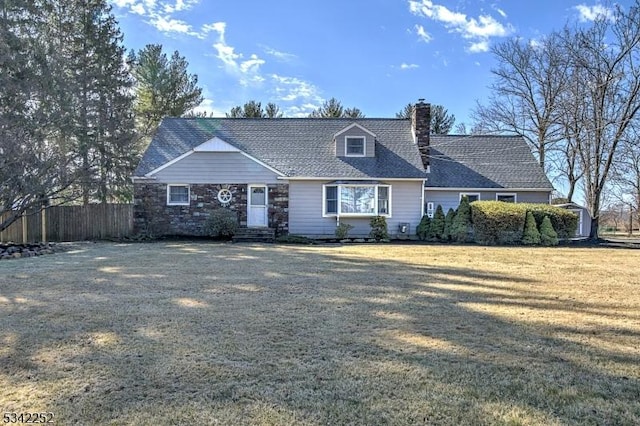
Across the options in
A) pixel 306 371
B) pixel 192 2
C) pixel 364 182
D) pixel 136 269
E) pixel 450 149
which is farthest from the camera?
pixel 450 149

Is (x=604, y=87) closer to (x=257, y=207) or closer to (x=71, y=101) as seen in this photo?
(x=257, y=207)

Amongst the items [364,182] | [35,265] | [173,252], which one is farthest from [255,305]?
[364,182]

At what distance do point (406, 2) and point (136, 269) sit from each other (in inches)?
558

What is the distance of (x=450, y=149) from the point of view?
856 inches

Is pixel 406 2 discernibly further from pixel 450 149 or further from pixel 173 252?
pixel 173 252

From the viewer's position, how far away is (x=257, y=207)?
1811cm

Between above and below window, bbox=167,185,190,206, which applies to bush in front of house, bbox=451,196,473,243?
below

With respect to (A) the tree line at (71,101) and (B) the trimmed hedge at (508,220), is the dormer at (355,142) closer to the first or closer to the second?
(B) the trimmed hedge at (508,220)

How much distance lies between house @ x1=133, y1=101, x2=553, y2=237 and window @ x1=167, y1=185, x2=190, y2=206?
0.04 meters

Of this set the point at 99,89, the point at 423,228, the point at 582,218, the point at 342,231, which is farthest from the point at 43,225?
the point at 582,218

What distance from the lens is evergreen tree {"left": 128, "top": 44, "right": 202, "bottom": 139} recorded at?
29.9m

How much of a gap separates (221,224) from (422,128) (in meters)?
9.83

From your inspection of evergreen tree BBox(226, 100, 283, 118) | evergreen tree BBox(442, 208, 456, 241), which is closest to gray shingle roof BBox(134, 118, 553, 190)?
evergreen tree BBox(442, 208, 456, 241)

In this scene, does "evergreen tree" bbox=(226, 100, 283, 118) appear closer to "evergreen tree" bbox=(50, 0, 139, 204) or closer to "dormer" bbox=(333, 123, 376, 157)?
"evergreen tree" bbox=(50, 0, 139, 204)
